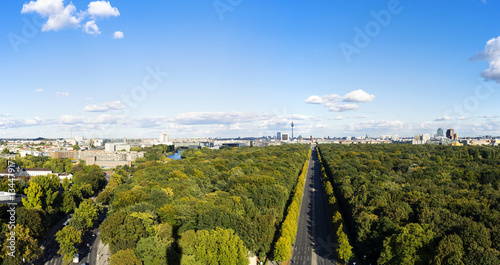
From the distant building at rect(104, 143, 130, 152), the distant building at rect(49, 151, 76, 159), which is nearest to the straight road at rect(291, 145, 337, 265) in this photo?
the distant building at rect(49, 151, 76, 159)

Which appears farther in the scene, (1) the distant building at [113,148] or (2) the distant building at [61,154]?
(1) the distant building at [113,148]

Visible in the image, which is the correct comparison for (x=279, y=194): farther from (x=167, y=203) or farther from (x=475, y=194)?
(x=475, y=194)

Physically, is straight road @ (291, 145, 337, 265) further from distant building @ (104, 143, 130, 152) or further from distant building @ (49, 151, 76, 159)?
distant building @ (104, 143, 130, 152)

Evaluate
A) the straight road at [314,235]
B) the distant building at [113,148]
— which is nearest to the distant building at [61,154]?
the distant building at [113,148]

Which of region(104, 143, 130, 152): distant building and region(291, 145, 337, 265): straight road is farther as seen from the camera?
region(104, 143, 130, 152): distant building

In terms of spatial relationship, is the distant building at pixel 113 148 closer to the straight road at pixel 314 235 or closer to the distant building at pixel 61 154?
the distant building at pixel 61 154

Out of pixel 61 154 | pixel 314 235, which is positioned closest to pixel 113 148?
pixel 61 154

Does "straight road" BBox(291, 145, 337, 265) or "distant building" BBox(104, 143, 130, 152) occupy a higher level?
"distant building" BBox(104, 143, 130, 152)

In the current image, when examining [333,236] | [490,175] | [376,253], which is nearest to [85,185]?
[333,236]

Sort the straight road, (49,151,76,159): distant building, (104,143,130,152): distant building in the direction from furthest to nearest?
(104,143,130,152): distant building
(49,151,76,159): distant building
the straight road
